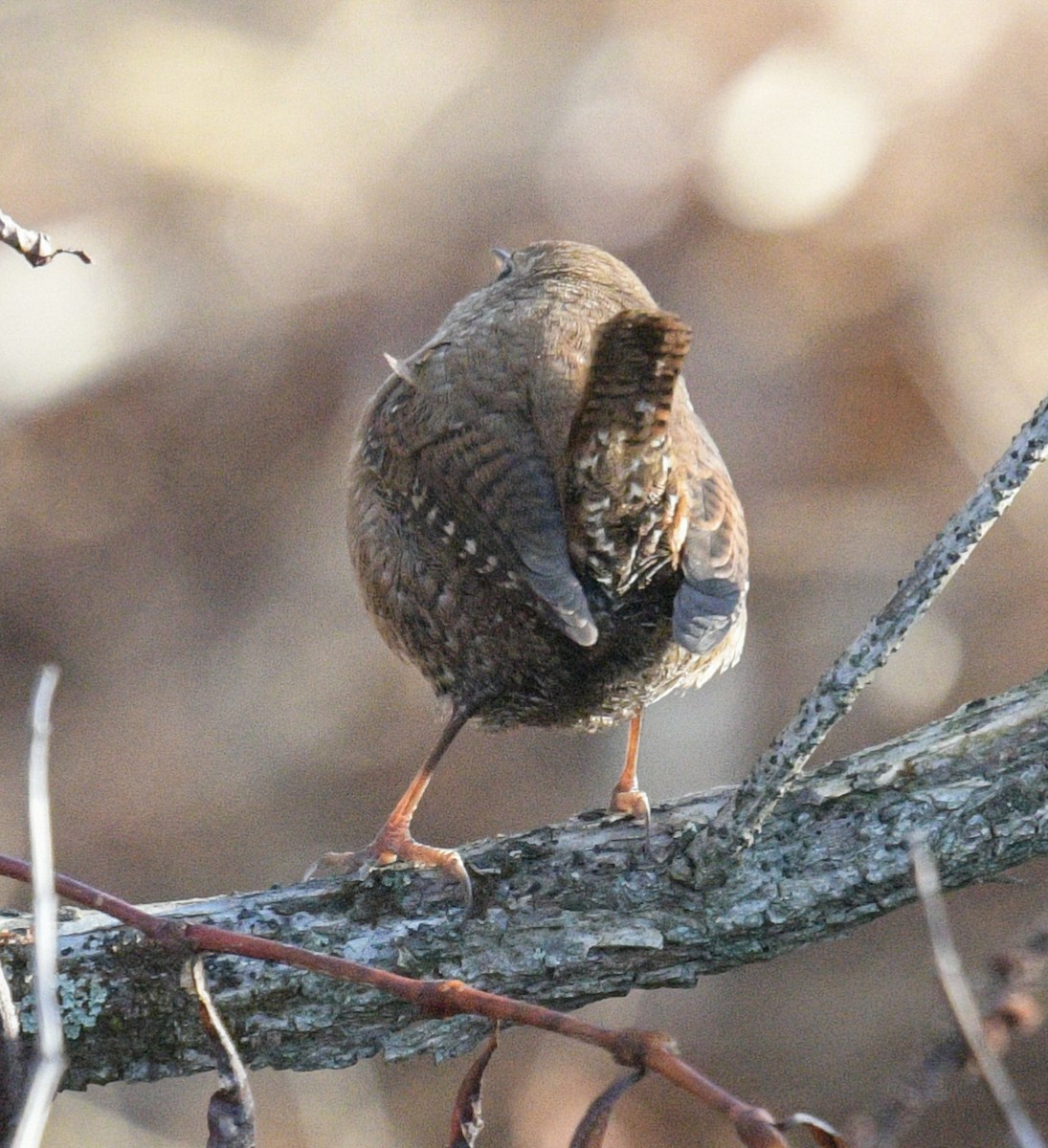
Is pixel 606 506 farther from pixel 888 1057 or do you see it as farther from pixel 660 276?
pixel 660 276

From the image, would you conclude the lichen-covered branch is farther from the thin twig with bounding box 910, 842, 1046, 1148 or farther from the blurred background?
the blurred background

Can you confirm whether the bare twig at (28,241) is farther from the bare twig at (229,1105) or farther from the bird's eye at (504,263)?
the bird's eye at (504,263)

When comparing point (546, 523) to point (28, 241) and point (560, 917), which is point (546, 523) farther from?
point (28, 241)

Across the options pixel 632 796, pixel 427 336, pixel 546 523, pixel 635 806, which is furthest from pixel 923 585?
pixel 427 336

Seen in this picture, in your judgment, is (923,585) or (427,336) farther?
(427,336)

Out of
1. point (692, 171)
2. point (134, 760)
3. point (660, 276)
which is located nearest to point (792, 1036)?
point (134, 760)

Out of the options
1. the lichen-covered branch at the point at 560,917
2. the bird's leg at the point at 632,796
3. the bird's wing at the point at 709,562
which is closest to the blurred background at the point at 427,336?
the bird's leg at the point at 632,796

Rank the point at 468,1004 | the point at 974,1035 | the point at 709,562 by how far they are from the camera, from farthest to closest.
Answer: the point at 709,562, the point at 468,1004, the point at 974,1035
